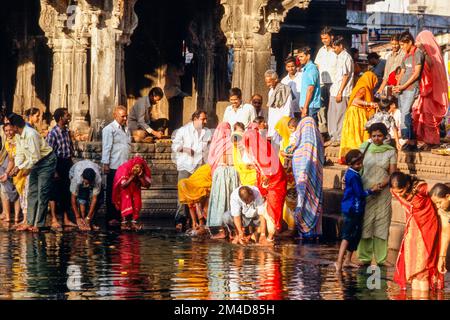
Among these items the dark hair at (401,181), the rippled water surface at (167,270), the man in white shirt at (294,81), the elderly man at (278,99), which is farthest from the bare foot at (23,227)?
the dark hair at (401,181)

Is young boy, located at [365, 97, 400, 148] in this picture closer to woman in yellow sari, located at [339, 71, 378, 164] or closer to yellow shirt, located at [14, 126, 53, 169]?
woman in yellow sari, located at [339, 71, 378, 164]

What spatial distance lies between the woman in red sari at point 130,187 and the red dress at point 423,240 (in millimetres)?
6746

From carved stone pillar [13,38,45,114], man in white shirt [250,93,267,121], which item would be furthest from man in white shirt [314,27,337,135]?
carved stone pillar [13,38,45,114]

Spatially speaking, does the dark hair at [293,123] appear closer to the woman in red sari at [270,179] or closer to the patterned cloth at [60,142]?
the woman in red sari at [270,179]

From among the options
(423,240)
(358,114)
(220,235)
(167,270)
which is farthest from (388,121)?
(423,240)

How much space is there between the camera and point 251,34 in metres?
23.8

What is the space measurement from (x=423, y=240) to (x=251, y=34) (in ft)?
32.7

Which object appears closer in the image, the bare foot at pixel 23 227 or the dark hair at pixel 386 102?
the dark hair at pixel 386 102

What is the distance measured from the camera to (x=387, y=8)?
46.8 m

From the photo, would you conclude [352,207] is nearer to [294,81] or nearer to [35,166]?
[35,166]

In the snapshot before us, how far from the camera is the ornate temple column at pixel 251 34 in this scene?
23703 millimetres

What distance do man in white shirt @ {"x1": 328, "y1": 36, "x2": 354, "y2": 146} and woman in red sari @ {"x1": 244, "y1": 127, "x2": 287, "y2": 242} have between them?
8.00 ft
